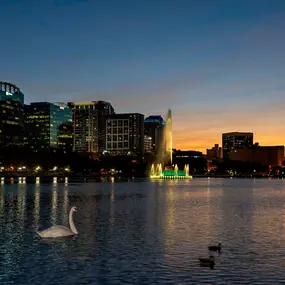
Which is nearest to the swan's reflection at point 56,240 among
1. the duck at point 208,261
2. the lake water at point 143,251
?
the lake water at point 143,251

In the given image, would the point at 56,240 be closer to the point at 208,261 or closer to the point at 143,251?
the point at 143,251

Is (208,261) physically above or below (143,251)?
above

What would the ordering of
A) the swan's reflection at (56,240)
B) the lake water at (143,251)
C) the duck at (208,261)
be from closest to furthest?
the lake water at (143,251), the duck at (208,261), the swan's reflection at (56,240)

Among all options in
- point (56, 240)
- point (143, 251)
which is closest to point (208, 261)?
point (143, 251)

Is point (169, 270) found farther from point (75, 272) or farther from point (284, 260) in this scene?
point (284, 260)

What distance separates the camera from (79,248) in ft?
103

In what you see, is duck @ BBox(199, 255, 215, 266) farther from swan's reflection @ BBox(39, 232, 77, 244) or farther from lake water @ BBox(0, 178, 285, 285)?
swan's reflection @ BBox(39, 232, 77, 244)

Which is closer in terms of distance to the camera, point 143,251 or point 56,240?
point 143,251

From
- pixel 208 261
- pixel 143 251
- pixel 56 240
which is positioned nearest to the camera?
pixel 208 261

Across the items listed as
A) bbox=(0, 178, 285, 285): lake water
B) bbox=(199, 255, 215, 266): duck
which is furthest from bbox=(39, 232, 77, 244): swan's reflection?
bbox=(199, 255, 215, 266): duck

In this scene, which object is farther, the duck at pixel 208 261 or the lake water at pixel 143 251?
Answer: the duck at pixel 208 261

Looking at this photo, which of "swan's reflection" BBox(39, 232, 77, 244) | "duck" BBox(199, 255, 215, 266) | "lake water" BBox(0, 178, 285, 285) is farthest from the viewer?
"swan's reflection" BBox(39, 232, 77, 244)

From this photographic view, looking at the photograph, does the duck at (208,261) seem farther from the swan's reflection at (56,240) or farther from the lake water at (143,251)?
the swan's reflection at (56,240)

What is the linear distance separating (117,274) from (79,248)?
23.4ft
